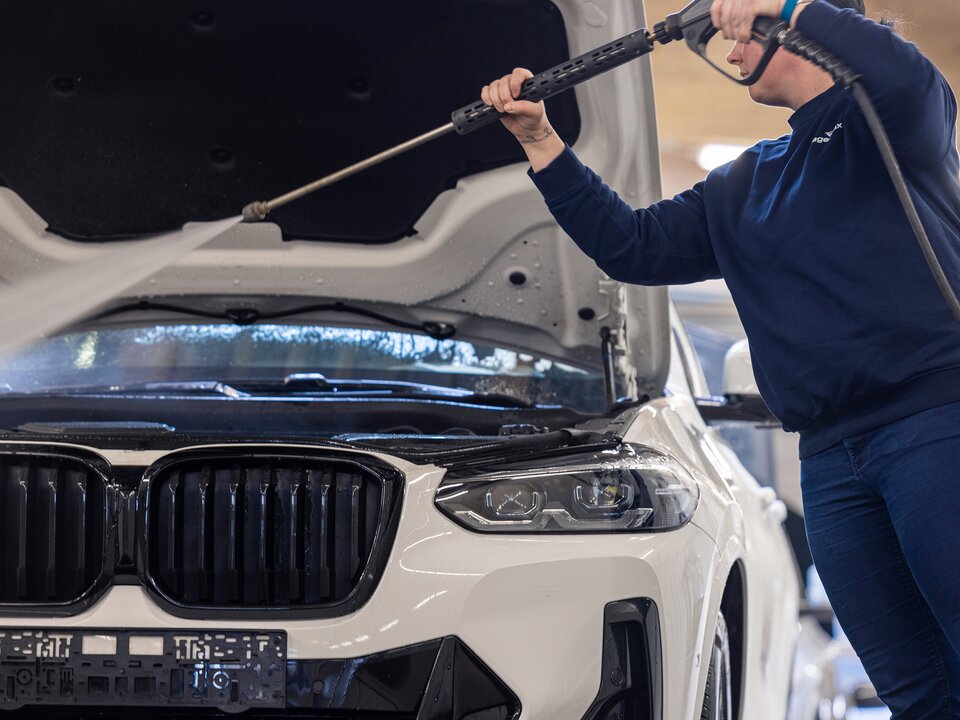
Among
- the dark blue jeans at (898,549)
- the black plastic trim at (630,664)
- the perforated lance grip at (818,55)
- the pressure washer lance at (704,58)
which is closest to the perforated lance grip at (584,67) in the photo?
the pressure washer lance at (704,58)

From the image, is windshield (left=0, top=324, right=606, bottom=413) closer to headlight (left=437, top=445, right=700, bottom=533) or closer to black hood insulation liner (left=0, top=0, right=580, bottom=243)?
black hood insulation liner (left=0, top=0, right=580, bottom=243)

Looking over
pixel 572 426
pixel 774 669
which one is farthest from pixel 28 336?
pixel 774 669

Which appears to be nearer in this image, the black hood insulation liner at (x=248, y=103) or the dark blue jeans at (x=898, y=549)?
the dark blue jeans at (x=898, y=549)

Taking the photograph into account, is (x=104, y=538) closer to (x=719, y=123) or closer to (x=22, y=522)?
(x=22, y=522)

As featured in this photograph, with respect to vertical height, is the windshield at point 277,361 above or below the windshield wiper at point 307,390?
above

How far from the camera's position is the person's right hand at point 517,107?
2.11 meters

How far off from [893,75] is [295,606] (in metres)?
1.26

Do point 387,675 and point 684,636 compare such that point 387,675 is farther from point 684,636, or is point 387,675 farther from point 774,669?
point 774,669

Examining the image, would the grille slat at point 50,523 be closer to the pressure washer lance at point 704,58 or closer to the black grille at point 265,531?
the black grille at point 265,531

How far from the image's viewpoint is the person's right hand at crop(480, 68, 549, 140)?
2.11 metres

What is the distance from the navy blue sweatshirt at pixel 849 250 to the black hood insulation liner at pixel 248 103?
0.83 metres

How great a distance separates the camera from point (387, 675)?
6.04ft

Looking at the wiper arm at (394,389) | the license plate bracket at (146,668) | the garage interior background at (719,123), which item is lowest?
the license plate bracket at (146,668)

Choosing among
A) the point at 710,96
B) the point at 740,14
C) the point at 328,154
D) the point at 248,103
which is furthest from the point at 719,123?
the point at 740,14
